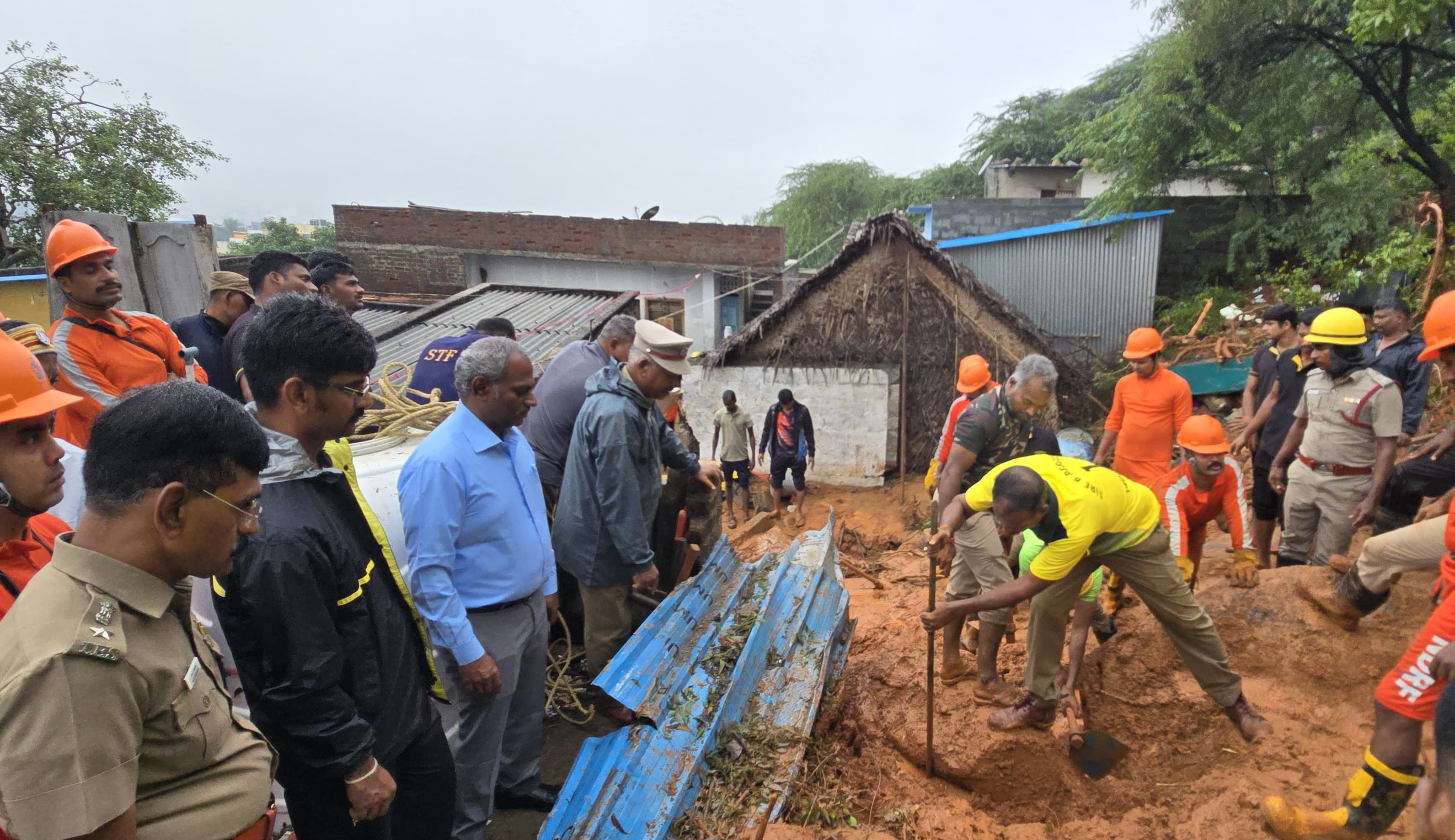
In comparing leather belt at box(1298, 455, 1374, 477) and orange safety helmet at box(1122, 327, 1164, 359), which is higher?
orange safety helmet at box(1122, 327, 1164, 359)

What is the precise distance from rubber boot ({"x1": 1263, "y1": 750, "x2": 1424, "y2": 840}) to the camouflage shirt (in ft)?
6.51

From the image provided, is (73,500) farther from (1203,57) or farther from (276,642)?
(1203,57)

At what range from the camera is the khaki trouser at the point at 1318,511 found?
4.40 meters

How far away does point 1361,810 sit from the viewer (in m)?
2.68

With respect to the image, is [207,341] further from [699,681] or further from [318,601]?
[699,681]

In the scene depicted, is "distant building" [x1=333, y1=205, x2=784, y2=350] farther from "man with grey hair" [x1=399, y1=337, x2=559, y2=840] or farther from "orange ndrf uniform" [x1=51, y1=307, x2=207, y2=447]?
"man with grey hair" [x1=399, y1=337, x2=559, y2=840]

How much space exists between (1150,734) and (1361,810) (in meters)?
1.10

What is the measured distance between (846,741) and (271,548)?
2.86 m

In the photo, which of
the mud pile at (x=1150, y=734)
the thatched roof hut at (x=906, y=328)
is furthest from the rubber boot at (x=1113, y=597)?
the thatched roof hut at (x=906, y=328)

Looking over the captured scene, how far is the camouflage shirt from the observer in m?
4.15

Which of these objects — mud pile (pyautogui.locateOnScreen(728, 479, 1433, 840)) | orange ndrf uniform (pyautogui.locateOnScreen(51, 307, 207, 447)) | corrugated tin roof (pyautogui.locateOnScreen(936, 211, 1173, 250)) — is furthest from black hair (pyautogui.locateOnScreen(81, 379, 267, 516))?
corrugated tin roof (pyautogui.locateOnScreen(936, 211, 1173, 250))

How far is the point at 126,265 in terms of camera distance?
4.58 meters

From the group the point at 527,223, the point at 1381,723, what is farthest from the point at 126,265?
the point at 527,223

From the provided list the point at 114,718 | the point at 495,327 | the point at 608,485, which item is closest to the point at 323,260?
the point at 495,327
